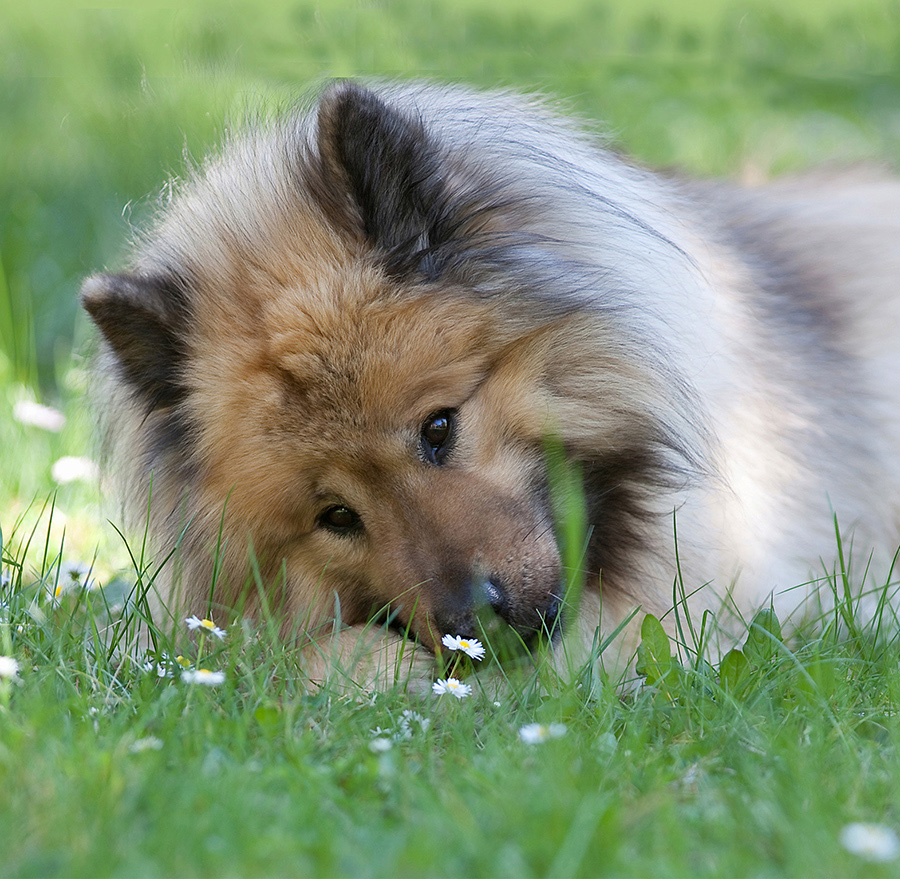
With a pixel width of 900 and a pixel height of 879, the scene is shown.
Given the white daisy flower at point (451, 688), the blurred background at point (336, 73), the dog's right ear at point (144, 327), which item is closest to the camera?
the white daisy flower at point (451, 688)

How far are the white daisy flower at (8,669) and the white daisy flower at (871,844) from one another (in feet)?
5.06

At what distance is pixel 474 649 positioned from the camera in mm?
2375

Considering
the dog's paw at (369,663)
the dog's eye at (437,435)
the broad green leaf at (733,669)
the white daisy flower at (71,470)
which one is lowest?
the white daisy flower at (71,470)

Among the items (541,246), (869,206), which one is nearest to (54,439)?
(541,246)

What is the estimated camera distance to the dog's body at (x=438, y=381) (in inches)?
98.9

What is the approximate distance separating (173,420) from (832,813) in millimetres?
1801

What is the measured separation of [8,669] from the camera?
2184 millimetres

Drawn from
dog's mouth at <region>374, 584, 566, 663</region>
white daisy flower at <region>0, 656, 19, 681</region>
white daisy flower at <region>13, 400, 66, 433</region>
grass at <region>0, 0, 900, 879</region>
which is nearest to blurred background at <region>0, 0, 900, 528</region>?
white daisy flower at <region>13, 400, 66, 433</region>

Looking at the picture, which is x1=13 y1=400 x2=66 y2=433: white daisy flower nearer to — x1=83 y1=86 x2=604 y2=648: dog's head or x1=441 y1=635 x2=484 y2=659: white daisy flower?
x1=83 y1=86 x2=604 y2=648: dog's head

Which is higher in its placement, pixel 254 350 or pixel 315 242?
pixel 315 242

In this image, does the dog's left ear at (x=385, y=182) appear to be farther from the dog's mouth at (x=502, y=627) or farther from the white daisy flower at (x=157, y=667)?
the white daisy flower at (x=157, y=667)

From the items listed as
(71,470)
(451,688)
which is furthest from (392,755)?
(71,470)

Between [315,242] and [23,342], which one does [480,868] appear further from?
[23,342]

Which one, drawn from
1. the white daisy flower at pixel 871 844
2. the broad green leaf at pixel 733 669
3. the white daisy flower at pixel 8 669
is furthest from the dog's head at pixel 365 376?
the white daisy flower at pixel 871 844
